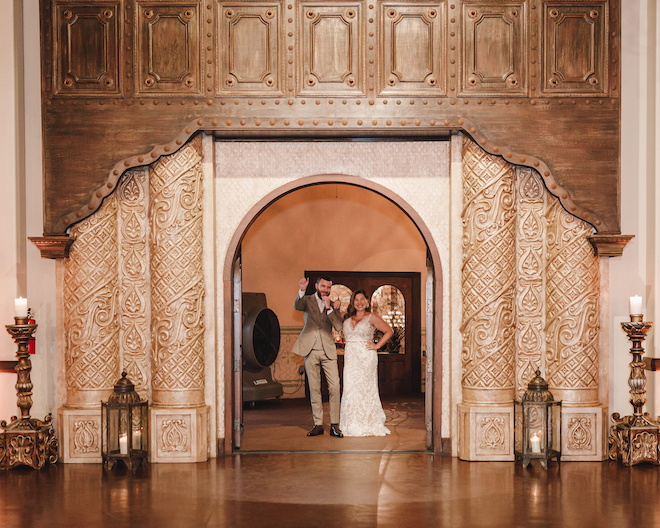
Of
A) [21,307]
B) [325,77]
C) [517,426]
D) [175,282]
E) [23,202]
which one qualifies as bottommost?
[517,426]

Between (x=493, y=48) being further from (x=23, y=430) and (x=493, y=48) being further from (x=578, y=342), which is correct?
(x=23, y=430)

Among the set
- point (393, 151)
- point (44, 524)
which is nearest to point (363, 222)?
point (393, 151)

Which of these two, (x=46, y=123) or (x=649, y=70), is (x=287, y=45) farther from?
(x=649, y=70)

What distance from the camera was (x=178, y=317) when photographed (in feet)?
18.5

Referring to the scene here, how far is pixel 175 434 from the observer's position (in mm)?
5625

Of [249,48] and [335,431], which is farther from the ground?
[249,48]

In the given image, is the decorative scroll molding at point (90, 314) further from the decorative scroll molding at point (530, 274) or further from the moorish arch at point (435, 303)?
the decorative scroll molding at point (530, 274)

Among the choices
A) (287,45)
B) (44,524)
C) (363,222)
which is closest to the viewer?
(44,524)

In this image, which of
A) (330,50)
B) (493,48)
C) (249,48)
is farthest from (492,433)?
(249,48)

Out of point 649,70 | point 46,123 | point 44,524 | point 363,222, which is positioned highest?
point 649,70

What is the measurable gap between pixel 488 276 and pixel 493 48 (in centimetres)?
189

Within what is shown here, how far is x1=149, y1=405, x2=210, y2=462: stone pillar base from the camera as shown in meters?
5.61

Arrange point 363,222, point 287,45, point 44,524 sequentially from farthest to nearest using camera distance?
point 363,222 < point 287,45 < point 44,524

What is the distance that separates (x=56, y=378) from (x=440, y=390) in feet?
10.8
